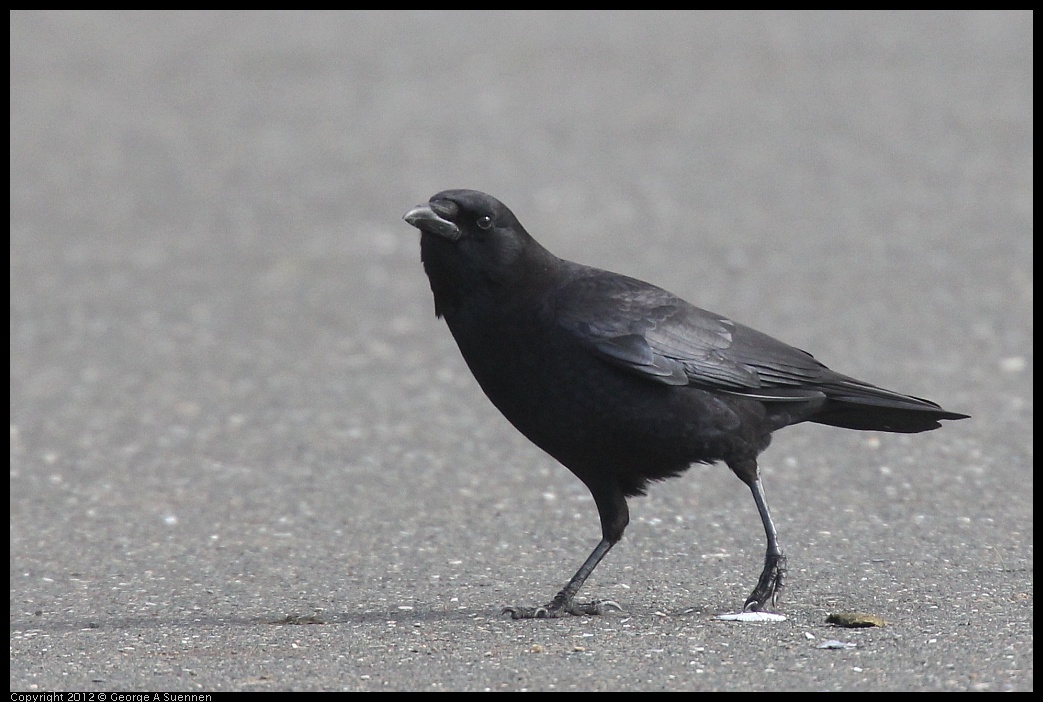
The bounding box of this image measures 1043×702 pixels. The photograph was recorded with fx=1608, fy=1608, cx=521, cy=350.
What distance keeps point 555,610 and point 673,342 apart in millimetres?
1032

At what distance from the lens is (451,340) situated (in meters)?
10.8

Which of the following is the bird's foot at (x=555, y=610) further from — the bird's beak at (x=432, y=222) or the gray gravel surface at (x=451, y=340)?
the bird's beak at (x=432, y=222)

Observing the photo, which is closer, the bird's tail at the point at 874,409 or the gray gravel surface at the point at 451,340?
the gray gravel surface at the point at 451,340

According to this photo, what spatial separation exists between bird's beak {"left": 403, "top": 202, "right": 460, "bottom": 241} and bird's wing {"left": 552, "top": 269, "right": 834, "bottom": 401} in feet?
1.39

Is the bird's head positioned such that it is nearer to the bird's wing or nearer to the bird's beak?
the bird's beak

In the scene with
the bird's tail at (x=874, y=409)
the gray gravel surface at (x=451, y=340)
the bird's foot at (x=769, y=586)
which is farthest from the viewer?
the bird's tail at (x=874, y=409)

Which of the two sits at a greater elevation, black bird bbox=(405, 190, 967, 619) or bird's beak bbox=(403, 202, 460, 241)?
bird's beak bbox=(403, 202, 460, 241)

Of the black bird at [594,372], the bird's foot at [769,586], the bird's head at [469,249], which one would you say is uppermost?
→ the bird's head at [469,249]

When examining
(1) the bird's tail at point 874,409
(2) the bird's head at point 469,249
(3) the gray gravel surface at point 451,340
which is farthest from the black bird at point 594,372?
(3) the gray gravel surface at point 451,340

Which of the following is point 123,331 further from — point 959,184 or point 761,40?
point 761,40

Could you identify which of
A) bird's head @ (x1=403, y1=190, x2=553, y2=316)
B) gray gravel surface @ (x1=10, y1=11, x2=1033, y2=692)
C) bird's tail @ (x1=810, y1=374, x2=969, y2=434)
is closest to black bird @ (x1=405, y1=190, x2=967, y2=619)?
bird's head @ (x1=403, y1=190, x2=553, y2=316)

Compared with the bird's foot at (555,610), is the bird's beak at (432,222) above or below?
above

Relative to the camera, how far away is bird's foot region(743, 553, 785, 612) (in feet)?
18.1

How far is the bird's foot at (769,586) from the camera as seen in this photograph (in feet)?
18.1
